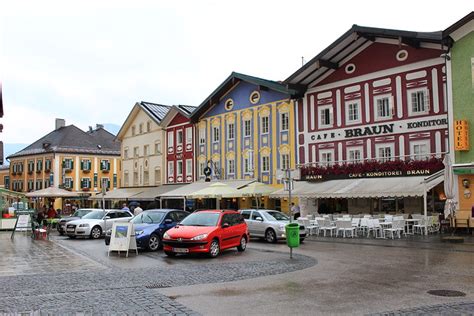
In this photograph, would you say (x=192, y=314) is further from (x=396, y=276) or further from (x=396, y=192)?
(x=396, y=192)

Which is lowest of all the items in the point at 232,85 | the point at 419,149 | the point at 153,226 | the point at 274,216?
the point at 153,226

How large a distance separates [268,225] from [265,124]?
16.2 metres

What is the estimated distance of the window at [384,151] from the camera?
2922cm

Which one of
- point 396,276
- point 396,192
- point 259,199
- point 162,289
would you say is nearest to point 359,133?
point 396,192

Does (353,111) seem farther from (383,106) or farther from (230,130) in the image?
(230,130)

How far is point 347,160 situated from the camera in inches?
1225

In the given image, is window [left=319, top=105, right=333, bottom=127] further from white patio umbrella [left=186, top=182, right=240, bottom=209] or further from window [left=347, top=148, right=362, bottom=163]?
white patio umbrella [left=186, top=182, right=240, bottom=209]

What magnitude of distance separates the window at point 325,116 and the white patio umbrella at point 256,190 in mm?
5665

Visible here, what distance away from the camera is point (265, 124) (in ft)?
123

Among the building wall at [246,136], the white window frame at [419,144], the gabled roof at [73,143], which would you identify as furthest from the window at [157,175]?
the white window frame at [419,144]

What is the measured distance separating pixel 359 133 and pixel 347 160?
181 centimetres

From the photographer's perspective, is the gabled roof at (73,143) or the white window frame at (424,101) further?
the gabled roof at (73,143)

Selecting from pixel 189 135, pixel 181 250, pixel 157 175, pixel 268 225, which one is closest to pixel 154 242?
pixel 181 250

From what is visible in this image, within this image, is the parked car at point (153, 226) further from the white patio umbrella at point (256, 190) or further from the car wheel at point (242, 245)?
the white patio umbrella at point (256, 190)
